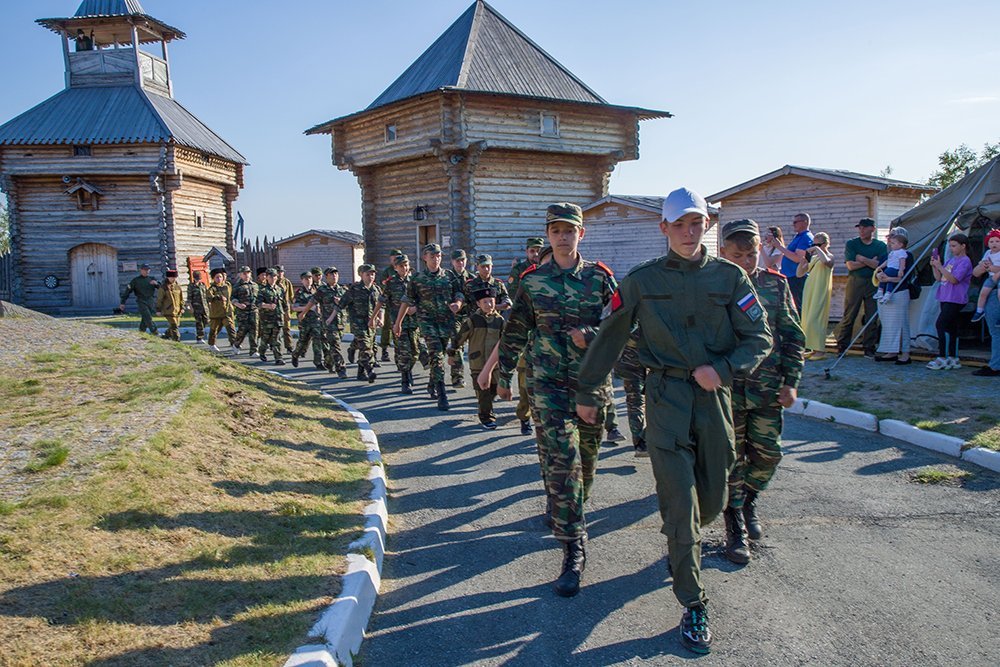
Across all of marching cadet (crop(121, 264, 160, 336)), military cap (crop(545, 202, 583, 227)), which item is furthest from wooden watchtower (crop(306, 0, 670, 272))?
military cap (crop(545, 202, 583, 227))

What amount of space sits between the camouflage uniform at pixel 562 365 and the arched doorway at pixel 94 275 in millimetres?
31466

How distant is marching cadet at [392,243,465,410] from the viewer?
10570 millimetres

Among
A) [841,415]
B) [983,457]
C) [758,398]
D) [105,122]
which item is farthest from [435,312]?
[105,122]

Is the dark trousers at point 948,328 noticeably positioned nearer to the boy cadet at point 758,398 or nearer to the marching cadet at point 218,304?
the boy cadet at point 758,398

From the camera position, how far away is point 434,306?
10.6 metres

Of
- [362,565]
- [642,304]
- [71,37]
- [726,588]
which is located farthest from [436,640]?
[71,37]

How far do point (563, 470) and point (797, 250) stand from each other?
28.3ft

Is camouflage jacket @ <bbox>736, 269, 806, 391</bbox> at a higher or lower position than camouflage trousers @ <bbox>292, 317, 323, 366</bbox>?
higher

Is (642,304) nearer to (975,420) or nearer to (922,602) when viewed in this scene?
(922,602)

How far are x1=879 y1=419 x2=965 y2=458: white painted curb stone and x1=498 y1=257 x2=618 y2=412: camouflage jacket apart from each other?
170 inches

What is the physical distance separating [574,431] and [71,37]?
1531 inches

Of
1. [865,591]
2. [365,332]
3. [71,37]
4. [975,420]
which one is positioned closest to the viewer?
[865,591]

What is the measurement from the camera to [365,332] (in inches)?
530

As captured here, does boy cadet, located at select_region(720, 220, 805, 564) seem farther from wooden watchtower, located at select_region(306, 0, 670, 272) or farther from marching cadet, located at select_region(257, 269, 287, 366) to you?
wooden watchtower, located at select_region(306, 0, 670, 272)
